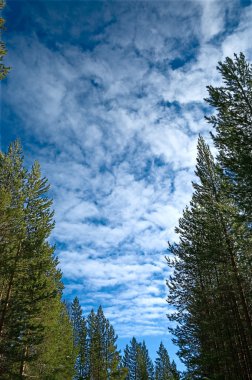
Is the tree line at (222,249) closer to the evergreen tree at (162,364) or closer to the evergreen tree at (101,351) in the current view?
the evergreen tree at (101,351)

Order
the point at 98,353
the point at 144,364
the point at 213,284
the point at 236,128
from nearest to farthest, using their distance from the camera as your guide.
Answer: the point at 236,128
the point at 213,284
the point at 98,353
the point at 144,364

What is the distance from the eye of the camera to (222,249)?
636 inches

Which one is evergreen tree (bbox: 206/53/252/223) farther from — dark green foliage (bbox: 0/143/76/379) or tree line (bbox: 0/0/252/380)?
dark green foliage (bbox: 0/143/76/379)

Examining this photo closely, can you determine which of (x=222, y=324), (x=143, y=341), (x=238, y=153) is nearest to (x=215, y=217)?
(x=238, y=153)

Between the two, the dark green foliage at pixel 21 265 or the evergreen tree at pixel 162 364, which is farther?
the evergreen tree at pixel 162 364

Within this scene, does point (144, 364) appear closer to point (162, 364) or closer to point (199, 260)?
point (162, 364)

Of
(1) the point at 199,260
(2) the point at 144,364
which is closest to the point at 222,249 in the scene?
(1) the point at 199,260

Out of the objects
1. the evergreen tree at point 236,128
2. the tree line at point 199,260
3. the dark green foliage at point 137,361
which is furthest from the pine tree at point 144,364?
the evergreen tree at point 236,128

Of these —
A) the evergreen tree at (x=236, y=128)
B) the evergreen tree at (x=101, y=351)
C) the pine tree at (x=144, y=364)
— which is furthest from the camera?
the pine tree at (x=144, y=364)

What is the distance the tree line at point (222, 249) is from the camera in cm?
1317

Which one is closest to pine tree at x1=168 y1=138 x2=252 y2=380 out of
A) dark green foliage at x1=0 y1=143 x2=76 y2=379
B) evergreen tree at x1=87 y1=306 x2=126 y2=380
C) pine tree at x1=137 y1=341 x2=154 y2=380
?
dark green foliage at x1=0 y1=143 x2=76 y2=379

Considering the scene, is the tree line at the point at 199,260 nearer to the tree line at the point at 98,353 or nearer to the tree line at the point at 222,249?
the tree line at the point at 222,249

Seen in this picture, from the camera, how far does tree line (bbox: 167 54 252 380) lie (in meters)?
13.2

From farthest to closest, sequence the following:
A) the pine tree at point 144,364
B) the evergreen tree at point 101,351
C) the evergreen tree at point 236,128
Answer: the pine tree at point 144,364 < the evergreen tree at point 101,351 < the evergreen tree at point 236,128
